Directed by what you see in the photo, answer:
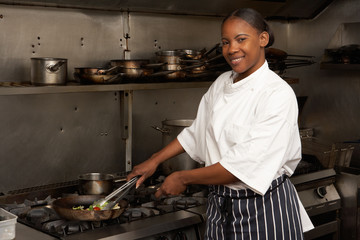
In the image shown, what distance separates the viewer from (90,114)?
2.66 meters

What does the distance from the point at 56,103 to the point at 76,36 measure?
340 millimetres

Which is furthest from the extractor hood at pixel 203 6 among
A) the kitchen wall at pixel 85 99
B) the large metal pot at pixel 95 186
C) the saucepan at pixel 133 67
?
the large metal pot at pixel 95 186

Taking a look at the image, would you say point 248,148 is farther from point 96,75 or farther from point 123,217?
point 96,75

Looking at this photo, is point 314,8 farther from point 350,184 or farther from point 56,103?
point 56,103

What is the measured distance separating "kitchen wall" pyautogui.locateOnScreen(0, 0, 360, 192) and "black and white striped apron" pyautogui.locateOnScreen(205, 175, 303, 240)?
3.03ft

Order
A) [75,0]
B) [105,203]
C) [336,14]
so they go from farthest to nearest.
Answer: [336,14] < [75,0] < [105,203]

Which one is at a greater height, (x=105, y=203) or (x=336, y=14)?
(x=336, y=14)

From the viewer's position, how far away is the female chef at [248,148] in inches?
69.5

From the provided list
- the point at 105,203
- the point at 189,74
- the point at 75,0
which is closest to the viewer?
the point at 105,203

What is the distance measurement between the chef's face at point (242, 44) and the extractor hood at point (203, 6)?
0.94m

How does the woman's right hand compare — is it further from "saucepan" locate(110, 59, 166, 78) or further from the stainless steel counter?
"saucepan" locate(110, 59, 166, 78)

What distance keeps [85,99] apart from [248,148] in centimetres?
115

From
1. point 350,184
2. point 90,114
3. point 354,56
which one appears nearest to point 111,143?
point 90,114

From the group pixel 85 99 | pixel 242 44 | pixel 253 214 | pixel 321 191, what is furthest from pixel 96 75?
pixel 321 191
